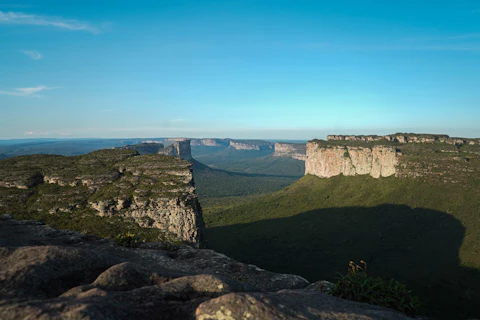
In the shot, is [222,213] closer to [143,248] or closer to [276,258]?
[276,258]

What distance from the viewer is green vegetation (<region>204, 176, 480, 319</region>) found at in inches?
1981

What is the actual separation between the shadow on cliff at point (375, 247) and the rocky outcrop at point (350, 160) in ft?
73.2

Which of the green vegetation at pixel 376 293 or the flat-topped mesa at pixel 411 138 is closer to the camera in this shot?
the green vegetation at pixel 376 293

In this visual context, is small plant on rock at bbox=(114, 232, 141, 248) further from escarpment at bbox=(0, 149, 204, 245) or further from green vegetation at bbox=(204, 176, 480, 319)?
green vegetation at bbox=(204, 176, 480, 319)

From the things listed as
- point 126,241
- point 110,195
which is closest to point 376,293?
point 126,241

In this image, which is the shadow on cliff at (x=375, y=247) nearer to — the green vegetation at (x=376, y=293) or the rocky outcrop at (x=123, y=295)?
the green vegetation at (x=376, y=293)

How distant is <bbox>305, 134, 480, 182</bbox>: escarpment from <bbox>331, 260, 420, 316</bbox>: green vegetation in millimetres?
86746

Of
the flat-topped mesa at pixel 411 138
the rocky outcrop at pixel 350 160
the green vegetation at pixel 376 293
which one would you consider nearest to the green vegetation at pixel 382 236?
the rocky outcrop at pixel 350 160

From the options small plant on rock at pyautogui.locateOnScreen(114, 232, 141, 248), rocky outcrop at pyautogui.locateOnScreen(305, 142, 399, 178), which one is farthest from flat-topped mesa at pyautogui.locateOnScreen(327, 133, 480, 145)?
small plant on rock at pyautogui.locateOnScreen(114, 232, 141, 248)

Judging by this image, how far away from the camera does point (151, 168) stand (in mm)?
61062

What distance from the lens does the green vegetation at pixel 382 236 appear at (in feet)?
165

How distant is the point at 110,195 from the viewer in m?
51.0

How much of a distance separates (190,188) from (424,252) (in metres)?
56.3

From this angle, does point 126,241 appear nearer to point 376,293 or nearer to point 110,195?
point 376,293
